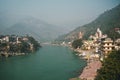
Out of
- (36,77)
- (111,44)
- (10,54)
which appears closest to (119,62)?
(36,77)

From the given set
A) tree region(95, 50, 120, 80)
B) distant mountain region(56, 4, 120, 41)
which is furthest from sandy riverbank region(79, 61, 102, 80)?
distant mountain region(56, 4, 120, 41)

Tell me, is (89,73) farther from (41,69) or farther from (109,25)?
(109,25)

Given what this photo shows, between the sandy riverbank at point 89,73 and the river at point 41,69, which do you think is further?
the river at point 41,69

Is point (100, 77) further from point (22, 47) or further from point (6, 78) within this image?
point (22, 47)

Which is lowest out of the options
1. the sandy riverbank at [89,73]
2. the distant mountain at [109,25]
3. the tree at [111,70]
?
the sandy riverbank at [89,73]

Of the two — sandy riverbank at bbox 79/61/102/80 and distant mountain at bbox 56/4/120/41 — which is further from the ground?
distant mountain at bbox 56/4/120/41

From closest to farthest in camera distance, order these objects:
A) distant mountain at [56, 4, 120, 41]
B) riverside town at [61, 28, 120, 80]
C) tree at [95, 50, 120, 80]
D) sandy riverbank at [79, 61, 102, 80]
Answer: tree at [95, 50, 120, 80] < sandy riverbank at [79, 61, 102, 80] < riverside town at [61, 28, 120, 80] < distant mountain at [56, 4, 120, 41]

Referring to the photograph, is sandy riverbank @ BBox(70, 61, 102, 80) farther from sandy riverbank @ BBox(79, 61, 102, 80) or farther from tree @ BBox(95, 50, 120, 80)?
tree @ BBox(95, 50, 120, 80)

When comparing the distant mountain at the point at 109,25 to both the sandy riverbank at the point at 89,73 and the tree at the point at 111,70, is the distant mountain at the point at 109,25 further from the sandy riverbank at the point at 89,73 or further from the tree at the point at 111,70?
the tree at the point at 111,70

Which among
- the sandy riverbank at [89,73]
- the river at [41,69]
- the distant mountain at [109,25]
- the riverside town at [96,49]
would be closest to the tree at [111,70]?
the sandy riverbank at [89,73]

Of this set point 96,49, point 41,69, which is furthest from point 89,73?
point 96,49

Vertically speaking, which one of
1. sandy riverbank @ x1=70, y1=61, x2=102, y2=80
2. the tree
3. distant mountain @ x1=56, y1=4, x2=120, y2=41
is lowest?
sandy riverbank @ x1=70, y1=61, x2=102, y2=80
